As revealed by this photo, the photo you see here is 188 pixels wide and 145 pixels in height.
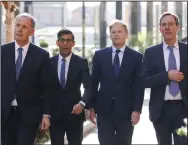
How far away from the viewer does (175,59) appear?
6145 mm

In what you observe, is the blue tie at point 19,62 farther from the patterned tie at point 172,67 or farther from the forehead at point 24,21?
the patterned tie at point 172,67

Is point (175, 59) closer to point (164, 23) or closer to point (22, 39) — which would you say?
point (164, 23)

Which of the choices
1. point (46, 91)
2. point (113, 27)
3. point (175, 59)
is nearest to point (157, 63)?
point (175, 59)

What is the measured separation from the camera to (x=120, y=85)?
634 cm

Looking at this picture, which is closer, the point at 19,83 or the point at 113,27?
the point at 19,83

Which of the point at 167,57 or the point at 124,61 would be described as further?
the point at 124,61

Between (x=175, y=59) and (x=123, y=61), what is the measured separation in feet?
1.93

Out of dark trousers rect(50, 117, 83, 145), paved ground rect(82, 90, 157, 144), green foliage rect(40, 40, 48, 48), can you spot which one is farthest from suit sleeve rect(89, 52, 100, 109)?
green foliage rect(40, 40, 48, 48)

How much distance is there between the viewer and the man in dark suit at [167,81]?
602 centimetres

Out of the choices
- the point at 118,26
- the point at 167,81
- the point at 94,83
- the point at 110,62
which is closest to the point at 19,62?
the point at 94,83

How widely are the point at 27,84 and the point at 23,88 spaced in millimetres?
58

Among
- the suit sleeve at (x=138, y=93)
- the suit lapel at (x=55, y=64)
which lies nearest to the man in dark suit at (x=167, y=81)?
the suit sleeve at (x=138, y=93)

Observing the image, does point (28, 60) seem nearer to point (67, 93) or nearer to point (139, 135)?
point (67, 93)

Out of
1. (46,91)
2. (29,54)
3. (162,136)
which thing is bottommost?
(162,136)
